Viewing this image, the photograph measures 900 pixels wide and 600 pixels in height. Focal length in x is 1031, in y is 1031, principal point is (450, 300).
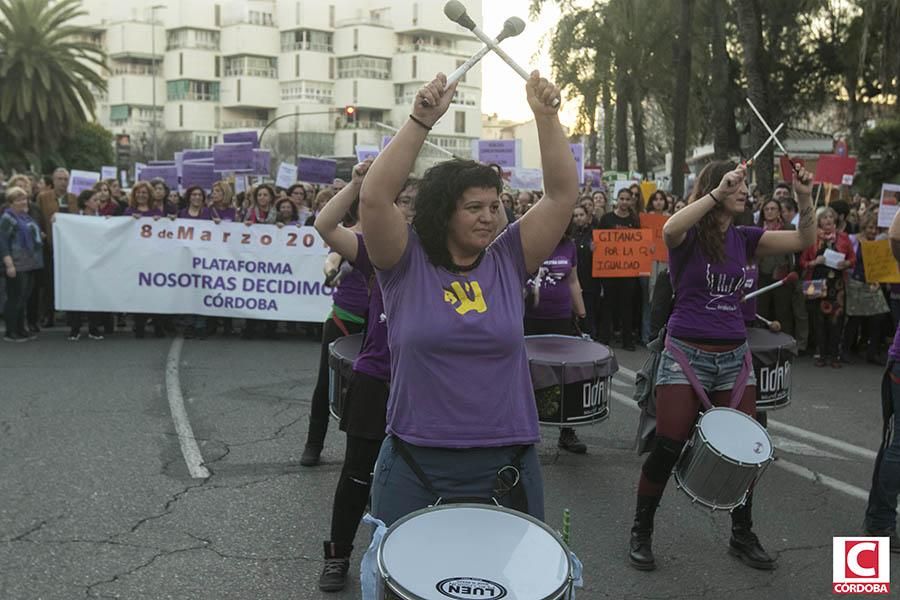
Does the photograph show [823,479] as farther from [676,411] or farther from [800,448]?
[676,411]

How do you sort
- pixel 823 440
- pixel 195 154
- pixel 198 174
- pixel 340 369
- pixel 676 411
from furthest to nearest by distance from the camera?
1. pixel 195 154
2. pixel 198 174
3. pixel 823 440
4. pixel 340 369
5. pixel 676 411

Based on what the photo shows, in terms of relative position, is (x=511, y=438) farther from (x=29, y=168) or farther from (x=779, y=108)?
(x=29, y=168)

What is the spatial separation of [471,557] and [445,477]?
0.49 m

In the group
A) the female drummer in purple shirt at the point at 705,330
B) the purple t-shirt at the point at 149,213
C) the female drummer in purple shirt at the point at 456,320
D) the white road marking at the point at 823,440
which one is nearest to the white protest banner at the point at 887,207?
the white road marking at the point at 823,440

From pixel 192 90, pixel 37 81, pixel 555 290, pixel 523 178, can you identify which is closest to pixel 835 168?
pixel 523 178

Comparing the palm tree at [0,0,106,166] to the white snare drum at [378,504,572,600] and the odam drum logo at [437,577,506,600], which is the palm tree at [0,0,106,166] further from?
the odam drum logo at [437,577,506,600]

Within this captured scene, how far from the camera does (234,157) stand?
17.1m

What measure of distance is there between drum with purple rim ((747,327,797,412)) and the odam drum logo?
357cm

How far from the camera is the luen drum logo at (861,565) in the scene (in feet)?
15.4

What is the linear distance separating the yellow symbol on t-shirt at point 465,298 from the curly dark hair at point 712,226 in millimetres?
2133

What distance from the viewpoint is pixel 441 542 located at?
2.70 metres

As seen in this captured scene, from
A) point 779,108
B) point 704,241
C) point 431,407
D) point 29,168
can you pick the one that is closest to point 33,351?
point 704,241

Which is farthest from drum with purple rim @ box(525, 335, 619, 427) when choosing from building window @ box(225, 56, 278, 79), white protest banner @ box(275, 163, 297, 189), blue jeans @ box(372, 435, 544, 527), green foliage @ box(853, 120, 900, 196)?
building window @ box(225, 56, 278, 79)

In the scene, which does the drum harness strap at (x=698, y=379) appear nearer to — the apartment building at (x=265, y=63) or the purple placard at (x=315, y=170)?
the purple placard at (x=315, y=170)
